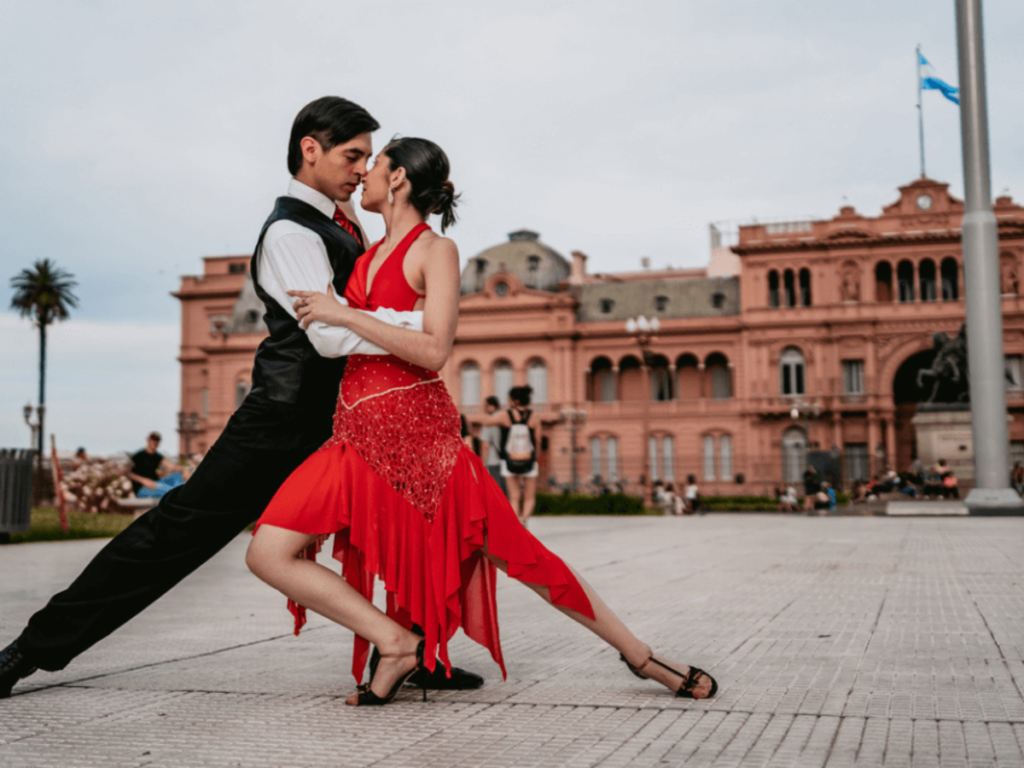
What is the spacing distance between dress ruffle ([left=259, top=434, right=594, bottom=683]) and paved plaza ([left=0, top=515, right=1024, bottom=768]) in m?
0.32

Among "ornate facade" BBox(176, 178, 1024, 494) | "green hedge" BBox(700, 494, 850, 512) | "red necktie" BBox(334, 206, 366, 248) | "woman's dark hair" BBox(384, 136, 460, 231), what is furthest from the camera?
"ornate facade" BBox(176, 178, 1024, 494)

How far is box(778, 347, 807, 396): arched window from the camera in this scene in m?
45.4

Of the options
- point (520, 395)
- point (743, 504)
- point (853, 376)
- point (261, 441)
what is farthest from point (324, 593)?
point (853, 376)

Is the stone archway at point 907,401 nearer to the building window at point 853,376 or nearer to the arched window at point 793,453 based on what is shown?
the building window at point 853,376

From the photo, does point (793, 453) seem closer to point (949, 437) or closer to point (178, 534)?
point (949, 437)

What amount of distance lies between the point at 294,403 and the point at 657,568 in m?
5.33

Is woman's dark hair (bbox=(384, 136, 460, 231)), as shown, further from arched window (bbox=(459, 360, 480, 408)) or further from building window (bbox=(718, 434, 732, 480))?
arched window (bbox=(459, 360, 480, 408))

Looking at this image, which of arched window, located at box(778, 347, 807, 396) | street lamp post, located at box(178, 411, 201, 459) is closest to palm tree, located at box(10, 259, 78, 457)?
street lamp post, located at box(178, 411, 201, 459)

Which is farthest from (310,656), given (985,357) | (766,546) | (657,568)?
(985,357)

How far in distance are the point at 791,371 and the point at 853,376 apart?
2626 millimetres

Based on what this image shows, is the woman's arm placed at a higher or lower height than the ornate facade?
lower

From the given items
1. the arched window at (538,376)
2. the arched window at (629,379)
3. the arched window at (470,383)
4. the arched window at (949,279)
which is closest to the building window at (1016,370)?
the arched window at (949,279)

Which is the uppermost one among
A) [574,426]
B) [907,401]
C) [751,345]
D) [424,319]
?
[751,345]

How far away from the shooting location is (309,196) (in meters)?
3.16
